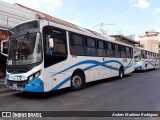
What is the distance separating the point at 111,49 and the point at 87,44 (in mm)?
3452

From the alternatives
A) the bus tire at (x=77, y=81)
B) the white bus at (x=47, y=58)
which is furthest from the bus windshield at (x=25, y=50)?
the bus tire at (x=77, y=81)

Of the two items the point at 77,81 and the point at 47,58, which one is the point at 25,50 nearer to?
the point at 47,58

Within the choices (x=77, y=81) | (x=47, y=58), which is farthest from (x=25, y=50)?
(x=77, y=81)

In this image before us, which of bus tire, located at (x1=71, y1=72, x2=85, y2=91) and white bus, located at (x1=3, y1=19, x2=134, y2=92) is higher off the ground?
white bus, located at (x1=3, y1=19, x2=134, y2=92)

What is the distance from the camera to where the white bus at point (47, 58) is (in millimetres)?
7418

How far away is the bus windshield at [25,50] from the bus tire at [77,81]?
96.2 inches

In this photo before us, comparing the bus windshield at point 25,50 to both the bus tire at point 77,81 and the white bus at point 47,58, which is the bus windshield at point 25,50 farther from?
the bus tire at point 77,81


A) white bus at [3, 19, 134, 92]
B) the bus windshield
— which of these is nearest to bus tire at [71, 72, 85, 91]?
white bus at [3, 19, 134, 92]

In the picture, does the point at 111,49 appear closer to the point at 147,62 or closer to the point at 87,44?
the point at 87,44

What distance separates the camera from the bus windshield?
7.49m

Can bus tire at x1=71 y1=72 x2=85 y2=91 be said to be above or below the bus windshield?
below

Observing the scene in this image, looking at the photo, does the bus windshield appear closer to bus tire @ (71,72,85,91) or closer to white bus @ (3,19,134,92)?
white bus @ (3,19,134,92)

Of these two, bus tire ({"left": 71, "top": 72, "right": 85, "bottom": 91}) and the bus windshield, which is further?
bus tire ({"left": 71, "top": 72, "right": 85, "bottom": 91})

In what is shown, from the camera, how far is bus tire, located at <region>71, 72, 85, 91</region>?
30.5 ft
